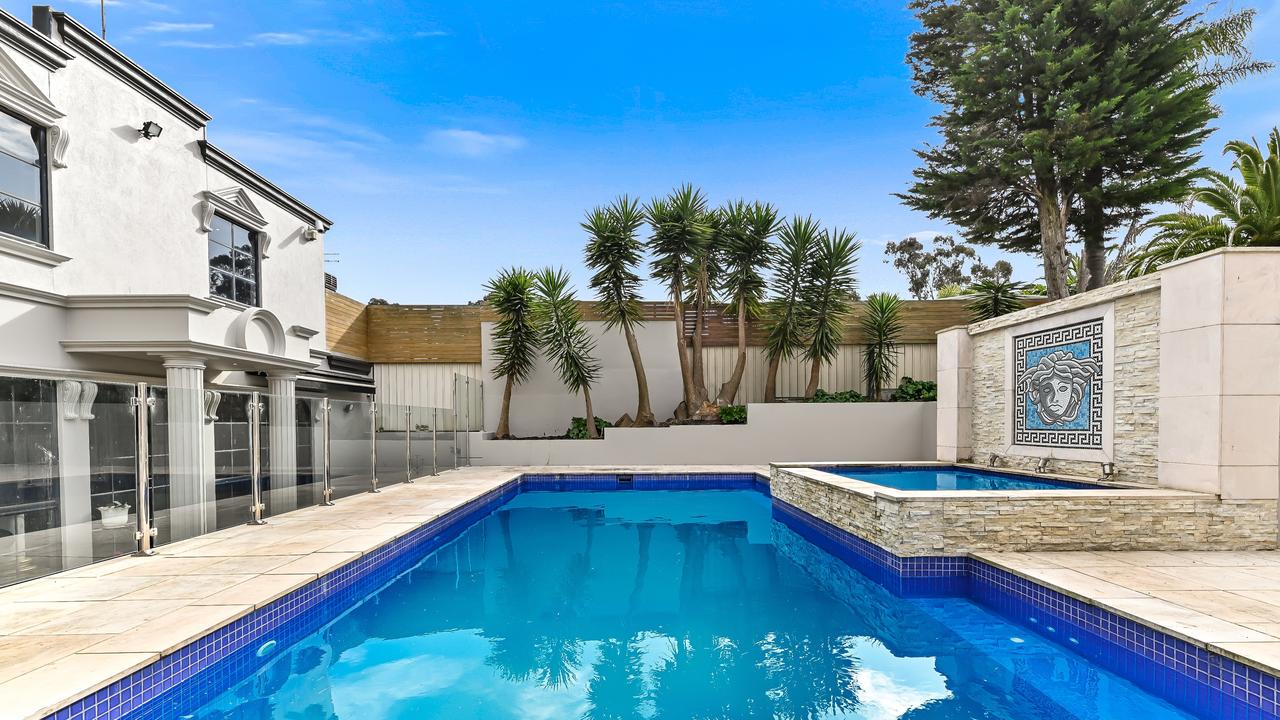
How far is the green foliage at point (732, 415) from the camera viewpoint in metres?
13.3

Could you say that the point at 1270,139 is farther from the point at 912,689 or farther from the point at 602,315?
the point at 912,689

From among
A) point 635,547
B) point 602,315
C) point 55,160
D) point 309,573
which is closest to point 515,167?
point 602,315

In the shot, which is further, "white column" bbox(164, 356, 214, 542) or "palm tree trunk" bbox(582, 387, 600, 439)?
"palm tree trunk" bbox(582, 387, 600, 439)

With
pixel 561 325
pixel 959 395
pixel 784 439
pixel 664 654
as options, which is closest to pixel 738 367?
pixel 784 439

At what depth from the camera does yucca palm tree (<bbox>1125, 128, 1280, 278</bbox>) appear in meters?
11.7

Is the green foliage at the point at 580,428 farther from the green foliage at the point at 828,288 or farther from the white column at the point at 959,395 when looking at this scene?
the white column at the point at 959,395

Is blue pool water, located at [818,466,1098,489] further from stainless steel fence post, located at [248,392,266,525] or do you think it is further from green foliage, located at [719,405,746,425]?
stainless steel fence post, located at [248,392,266,525]

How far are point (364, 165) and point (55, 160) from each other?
11.9 metres

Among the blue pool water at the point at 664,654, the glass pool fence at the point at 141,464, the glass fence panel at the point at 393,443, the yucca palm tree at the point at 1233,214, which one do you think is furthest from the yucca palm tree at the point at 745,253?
the glass pool fence at the point at 141,464

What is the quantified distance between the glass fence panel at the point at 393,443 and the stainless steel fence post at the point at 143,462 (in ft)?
13.4

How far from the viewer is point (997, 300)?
43.8 feet

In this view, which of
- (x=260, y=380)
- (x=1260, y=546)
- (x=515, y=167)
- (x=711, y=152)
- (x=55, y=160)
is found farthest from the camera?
(x=515, y=167)

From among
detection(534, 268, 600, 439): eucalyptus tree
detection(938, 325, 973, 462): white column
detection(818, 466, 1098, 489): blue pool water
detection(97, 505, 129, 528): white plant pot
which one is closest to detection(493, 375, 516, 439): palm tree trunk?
detection(534, 268, 600, 439): eucalyptus tree

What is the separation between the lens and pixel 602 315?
13.6 m
